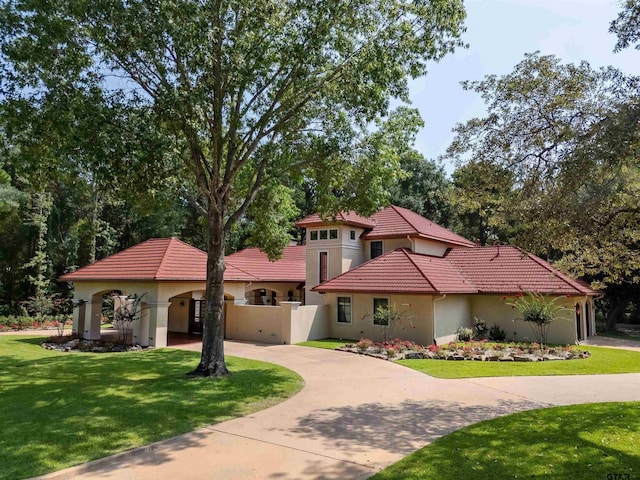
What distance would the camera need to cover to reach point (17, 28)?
33.7ft


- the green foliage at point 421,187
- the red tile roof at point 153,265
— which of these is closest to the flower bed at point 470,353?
the red tile roof at point 153,265

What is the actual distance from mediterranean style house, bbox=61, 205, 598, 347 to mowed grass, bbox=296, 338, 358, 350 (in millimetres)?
465

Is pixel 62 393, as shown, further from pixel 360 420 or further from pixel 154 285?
pixel 154 285

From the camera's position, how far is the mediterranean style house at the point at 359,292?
747 inches

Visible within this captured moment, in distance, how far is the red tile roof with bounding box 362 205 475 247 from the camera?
24.4 meters

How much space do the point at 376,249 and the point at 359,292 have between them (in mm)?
6181

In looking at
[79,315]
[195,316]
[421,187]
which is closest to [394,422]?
[79,315]

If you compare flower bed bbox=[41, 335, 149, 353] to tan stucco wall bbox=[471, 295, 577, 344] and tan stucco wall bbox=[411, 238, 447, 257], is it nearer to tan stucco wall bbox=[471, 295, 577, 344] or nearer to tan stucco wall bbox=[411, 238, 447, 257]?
tan stucco wall bbox=[411, 238, 447, 257]

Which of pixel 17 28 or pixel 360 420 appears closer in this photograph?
pixel 360 420

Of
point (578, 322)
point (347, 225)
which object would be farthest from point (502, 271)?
point (347, 225)

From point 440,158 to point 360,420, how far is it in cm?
632

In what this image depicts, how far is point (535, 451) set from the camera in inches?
254

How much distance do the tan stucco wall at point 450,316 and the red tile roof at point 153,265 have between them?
10.3 metres

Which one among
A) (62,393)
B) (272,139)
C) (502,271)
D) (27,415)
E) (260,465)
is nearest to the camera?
(260,465)
